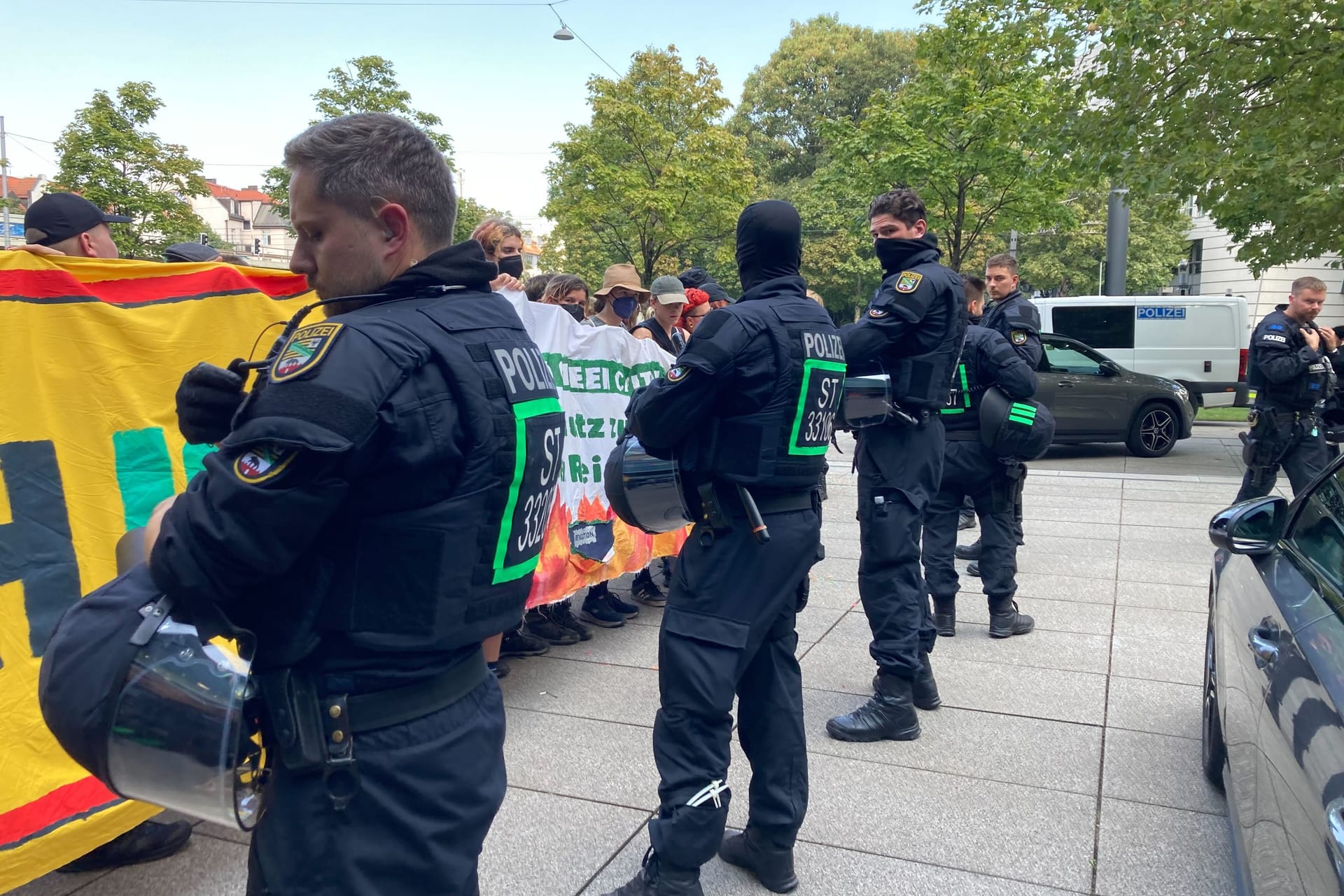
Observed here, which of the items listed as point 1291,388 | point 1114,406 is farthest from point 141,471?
point 1114,406

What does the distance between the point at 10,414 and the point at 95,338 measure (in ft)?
1.17

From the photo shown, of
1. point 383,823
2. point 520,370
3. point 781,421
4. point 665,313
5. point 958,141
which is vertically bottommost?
point 383,823

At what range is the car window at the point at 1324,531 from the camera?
8.51ft

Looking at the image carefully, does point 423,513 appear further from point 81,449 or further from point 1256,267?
point 1256,267

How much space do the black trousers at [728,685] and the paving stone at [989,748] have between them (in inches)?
29.1

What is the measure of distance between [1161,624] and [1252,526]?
282cm

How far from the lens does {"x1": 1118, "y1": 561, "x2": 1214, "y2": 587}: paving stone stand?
22.2ft

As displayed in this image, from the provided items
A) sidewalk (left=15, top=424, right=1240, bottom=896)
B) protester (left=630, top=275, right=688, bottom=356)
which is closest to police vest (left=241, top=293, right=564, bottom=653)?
sidewalk (left=15, top=424, right=1240, bottom=896)

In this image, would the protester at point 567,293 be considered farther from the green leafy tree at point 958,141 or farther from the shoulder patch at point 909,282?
the green leafy tree at point 958,141

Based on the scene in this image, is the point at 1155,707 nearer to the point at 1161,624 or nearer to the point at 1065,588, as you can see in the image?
the point at 1161,624

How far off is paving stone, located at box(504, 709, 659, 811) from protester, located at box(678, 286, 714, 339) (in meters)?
3.21

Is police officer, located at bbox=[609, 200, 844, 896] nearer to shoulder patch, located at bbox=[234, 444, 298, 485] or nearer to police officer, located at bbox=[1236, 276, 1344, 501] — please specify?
shoulder patch, located at bbox=[234, 444, 298, 485]

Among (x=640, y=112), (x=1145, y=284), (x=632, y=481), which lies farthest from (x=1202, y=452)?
(x=1145, y=284)

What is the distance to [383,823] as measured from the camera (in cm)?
161
